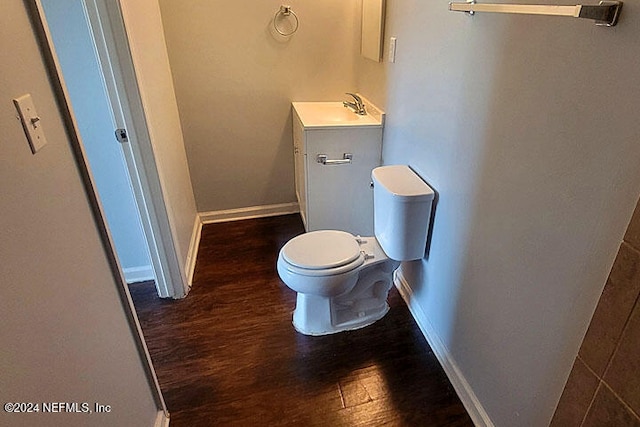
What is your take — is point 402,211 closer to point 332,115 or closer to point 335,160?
point 335,160

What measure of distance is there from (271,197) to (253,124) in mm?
577

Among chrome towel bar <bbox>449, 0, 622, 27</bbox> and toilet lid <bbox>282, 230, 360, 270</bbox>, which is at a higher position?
chrome towel bar <bbox>449, 0, 622, 27</bbox>

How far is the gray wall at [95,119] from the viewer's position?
5.19ft

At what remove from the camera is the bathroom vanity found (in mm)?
2158

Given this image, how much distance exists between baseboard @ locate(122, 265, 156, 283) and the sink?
1.24 metres

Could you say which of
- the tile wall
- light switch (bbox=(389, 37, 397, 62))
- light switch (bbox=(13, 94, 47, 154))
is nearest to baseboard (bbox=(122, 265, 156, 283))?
light switch (bbox=(13, 94, 47, 154))

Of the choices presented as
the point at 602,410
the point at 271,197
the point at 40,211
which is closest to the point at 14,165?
the point at 40,211

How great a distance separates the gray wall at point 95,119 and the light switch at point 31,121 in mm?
955

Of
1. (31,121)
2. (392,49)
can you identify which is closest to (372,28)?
(392,49)

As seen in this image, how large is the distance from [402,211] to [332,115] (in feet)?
3.39

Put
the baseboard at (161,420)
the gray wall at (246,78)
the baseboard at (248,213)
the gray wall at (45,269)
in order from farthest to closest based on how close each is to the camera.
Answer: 1. the baseboard at (248,213)
2. the gray wall at (246,78)
3. the baseboard at (161,420)
4. the gray wall at (45,269)

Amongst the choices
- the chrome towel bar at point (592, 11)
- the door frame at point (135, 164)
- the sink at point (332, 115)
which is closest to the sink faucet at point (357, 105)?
the sink at point (332, 115)

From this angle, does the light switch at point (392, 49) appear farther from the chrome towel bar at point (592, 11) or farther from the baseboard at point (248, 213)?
the baseboard at point (248, 213)

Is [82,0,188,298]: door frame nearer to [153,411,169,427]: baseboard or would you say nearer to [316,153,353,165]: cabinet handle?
[153,411,169,427]: baseboard
